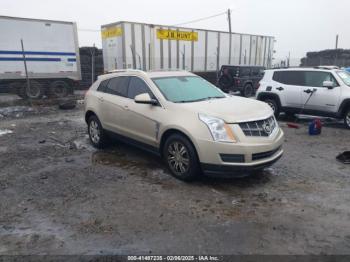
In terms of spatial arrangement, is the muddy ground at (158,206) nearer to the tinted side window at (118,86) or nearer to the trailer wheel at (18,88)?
the tinted side window at (118,86)

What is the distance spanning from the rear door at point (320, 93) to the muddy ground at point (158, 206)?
2.77 metres

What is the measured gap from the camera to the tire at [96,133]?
260 inches

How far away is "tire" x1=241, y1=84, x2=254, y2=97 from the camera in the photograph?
16641 mm

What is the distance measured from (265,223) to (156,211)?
133 centimetres

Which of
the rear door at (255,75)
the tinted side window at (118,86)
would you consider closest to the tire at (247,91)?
the rear door at (255,75)

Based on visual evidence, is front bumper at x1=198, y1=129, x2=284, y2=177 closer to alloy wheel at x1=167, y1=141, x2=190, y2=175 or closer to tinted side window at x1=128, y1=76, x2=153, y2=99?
alloy wheel at x1=167, y1=141, x2=190, y2=175

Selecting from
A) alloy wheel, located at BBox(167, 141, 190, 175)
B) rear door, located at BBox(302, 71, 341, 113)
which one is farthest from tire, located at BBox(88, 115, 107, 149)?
rear door, located at BBox(302, 71, 341, 113)

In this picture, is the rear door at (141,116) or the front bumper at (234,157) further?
the rear door at (141,116)

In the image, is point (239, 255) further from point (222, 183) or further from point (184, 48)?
point (184, 48)

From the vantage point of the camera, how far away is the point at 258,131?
4.54 metres

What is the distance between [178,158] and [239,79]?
12318mm

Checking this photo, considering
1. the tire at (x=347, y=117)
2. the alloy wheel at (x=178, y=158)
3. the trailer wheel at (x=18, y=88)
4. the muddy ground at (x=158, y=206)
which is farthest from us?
the trailer wheel at (x=18, y=88)

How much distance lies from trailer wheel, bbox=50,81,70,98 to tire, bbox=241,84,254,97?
30.0 ft

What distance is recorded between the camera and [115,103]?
6020 millimetres
